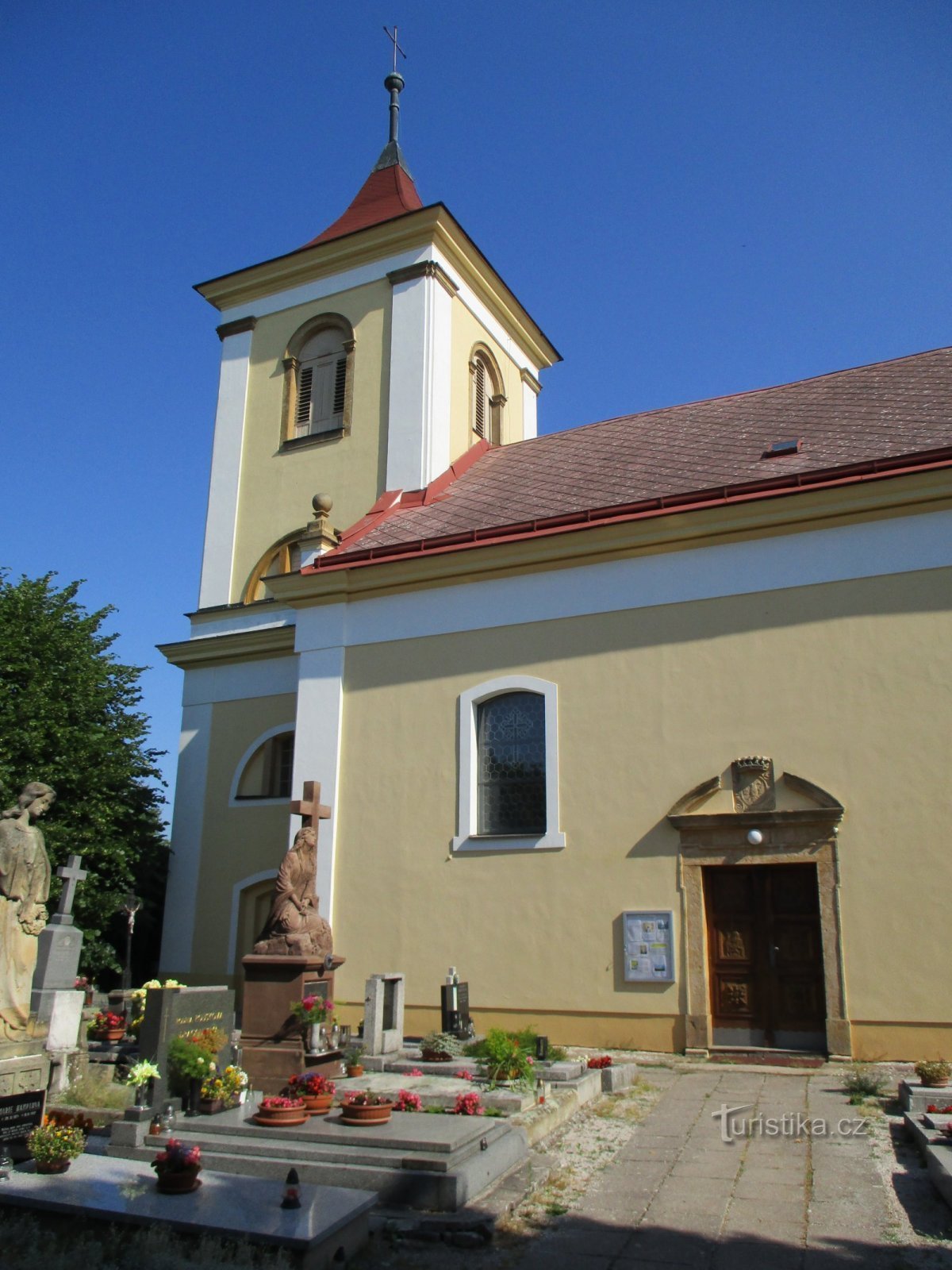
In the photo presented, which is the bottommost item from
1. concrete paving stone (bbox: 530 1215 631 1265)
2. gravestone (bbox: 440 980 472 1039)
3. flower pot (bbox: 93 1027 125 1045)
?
concrete paving stone (bbox: 530 1215 631 1265)

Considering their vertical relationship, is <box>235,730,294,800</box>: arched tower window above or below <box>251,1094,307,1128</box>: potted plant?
above

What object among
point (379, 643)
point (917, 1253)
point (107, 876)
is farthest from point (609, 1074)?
point (107, 876)

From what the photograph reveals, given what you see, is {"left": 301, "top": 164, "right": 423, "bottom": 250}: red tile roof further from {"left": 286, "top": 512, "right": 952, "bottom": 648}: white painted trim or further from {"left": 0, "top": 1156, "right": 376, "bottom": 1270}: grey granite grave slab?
{"left": 0, "top": 1156, "right": 376, "bottom": 1270}: grey granite grave slab

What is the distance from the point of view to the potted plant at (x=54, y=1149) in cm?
641

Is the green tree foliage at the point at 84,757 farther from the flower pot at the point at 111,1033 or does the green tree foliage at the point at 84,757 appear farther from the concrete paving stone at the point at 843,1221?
the concrete paving stone at the point at 843,1221

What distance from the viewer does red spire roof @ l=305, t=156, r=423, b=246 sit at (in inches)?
850

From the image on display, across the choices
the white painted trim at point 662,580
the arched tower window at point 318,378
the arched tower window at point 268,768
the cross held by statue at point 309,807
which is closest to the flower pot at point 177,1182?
the cross held by statue at point 309,807

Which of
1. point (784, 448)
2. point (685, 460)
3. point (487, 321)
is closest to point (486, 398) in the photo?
point (487, 321)

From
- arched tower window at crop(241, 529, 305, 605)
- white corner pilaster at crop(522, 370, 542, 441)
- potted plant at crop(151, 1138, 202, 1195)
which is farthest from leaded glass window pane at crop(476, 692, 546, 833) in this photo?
white corner pilaster at crop(522, 370, 542, 441)

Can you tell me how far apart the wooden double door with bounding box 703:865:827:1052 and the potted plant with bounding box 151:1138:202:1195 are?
24.2 feet

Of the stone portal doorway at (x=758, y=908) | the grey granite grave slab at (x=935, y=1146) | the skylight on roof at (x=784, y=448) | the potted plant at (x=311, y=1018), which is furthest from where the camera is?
the skylight on roof at (x=784, y=448)

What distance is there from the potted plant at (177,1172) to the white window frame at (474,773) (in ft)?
24.3

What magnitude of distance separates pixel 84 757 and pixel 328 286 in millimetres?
10130

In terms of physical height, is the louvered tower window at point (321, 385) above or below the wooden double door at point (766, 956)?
above
